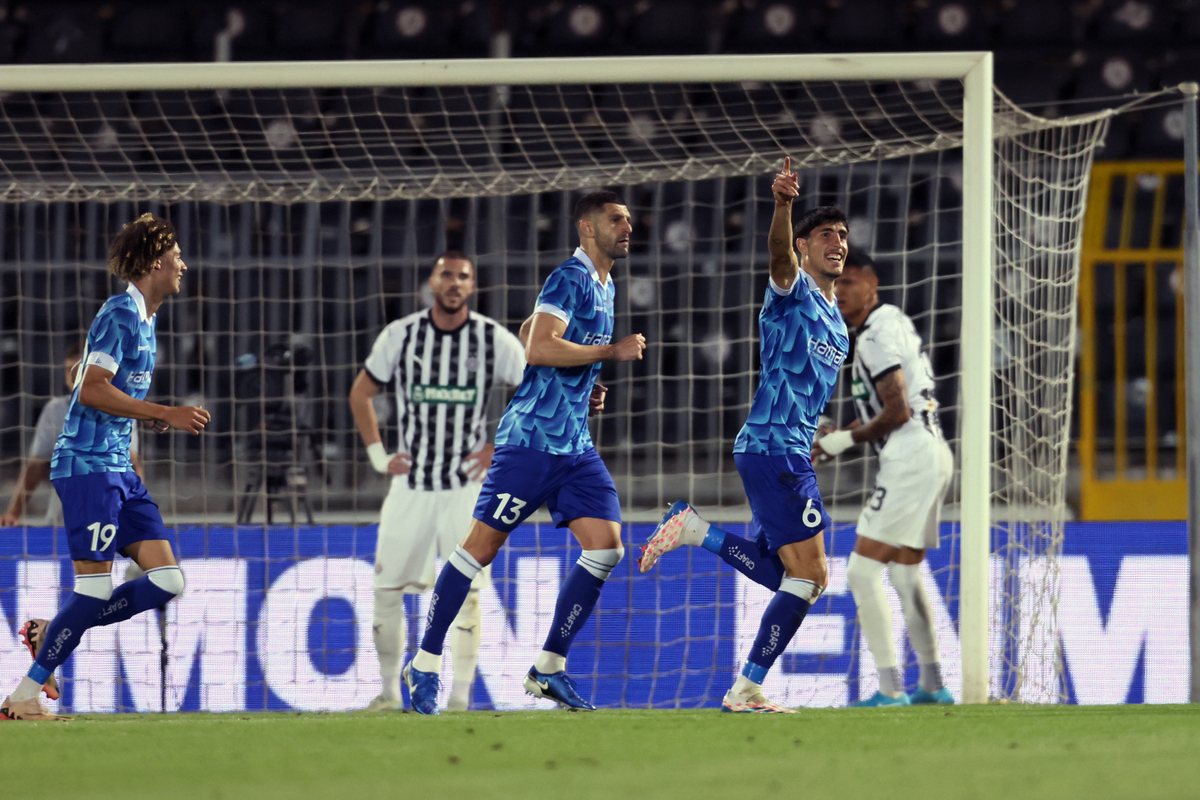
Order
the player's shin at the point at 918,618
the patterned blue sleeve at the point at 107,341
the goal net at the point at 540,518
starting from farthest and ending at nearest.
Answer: the player's shin at the point at 918,618 < the goal net at the point at 540,518 < the patterned blue sleeve at the point at 107,341

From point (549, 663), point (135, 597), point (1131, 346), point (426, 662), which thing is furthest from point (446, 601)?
point (1131, 346)

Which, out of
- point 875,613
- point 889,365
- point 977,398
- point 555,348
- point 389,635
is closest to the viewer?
point 555,348

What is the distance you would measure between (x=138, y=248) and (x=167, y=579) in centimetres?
108

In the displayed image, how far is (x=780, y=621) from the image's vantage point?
14.5 ft

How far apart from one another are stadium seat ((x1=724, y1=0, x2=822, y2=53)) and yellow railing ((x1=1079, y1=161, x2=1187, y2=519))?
10.1ft

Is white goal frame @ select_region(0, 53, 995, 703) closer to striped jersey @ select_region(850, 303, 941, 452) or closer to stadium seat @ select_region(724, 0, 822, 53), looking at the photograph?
striped jersey @ select_region(850, 303, 941, 452)

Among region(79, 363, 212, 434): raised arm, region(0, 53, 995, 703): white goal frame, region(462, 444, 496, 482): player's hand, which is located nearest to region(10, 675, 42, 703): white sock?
region(79, 363, 212, 434): raised arm

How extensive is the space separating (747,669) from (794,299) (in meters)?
1.14

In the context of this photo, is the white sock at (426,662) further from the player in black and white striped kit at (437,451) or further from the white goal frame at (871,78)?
the white goal frame at (871,78)

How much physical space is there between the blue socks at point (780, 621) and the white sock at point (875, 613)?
1.20m

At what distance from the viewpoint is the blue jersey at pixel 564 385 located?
4.59 m

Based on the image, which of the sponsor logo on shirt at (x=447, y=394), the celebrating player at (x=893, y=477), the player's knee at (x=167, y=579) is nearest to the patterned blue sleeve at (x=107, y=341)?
the player's knee at (x=167, y=579)

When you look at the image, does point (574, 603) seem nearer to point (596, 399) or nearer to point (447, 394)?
point (596, 399)

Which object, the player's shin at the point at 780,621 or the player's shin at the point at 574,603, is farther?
the player's shin at the point at 574,603
